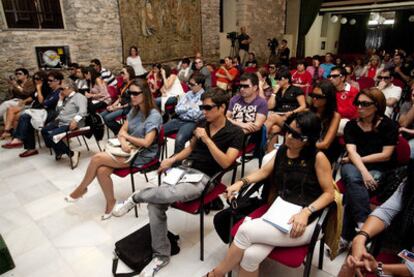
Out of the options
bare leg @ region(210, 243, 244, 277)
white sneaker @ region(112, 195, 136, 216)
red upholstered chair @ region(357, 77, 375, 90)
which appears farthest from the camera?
red upholstered chair @ region(357, 77, 375, 90)

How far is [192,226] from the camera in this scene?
7.95 ft

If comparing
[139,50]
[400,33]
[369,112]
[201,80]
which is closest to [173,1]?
[139,50]

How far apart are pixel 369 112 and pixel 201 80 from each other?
195 centimetres

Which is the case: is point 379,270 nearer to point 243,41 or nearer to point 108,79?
point 108,79

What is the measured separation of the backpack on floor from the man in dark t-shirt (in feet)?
0.21

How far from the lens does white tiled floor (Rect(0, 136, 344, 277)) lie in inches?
78.4

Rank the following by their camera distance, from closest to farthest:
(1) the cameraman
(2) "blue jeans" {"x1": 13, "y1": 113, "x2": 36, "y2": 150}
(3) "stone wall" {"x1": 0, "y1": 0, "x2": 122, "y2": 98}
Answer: (2) "blue jeans" {"x1": 13, "y1": 113, "x2": 36, "y2": 150}
(3) "stone wall" {"x1": 0, "y1": 0, "x2": 122, "y2": 98}
(1) the cameraman

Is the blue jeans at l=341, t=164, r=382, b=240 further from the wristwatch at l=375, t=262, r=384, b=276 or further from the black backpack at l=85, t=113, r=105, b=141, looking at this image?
the black backpack at l=85, t=113, r=105, b=141

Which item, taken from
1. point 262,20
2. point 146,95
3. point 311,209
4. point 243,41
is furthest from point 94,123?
point 262,20

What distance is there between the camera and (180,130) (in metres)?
3.32

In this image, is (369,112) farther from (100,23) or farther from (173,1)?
(173,1)

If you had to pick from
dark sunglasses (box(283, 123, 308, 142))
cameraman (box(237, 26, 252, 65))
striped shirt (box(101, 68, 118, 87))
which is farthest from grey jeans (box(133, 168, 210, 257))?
cameraman (box(237, 26, 252, 65))

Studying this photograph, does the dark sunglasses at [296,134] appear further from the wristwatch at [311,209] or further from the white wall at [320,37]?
the white wall at [320,37]

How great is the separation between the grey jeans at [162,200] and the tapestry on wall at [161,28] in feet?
19.8
